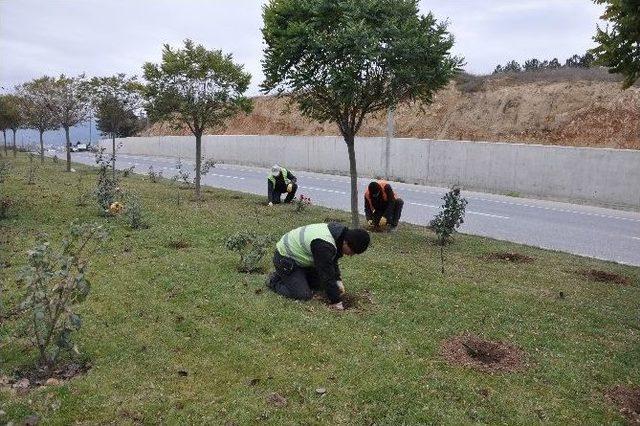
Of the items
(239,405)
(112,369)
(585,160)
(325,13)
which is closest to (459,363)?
(239,405)

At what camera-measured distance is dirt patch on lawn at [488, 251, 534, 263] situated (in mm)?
10094

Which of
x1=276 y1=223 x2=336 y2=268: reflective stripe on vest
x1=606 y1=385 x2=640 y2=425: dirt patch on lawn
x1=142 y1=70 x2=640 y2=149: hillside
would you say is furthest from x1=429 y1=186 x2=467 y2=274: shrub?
x1=142 y1=70 x2=640 y2=149: hillside

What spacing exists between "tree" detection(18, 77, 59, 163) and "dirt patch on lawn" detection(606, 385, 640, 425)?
25.8m

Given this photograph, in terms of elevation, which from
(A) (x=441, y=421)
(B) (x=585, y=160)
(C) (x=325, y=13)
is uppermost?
(C) (x=325, y=13)

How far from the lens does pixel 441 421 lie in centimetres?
436

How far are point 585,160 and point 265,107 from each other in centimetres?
3292

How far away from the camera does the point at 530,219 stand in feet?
54.2

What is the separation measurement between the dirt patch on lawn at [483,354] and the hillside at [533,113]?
695 inches

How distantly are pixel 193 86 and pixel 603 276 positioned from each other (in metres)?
11.9

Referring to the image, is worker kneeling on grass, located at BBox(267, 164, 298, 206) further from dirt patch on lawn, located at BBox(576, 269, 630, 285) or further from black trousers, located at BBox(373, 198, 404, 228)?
dirt patch on lawn, located at BBox(576, 269, 630, 285)

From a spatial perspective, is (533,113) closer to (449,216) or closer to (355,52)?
(449,216)

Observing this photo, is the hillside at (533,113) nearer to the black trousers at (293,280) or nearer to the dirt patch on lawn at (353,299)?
the dirt patch on lawn at (353,299)

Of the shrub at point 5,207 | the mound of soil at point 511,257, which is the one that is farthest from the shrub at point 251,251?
the shrub at point 5,207

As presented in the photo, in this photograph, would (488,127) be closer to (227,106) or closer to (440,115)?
(440,115)
